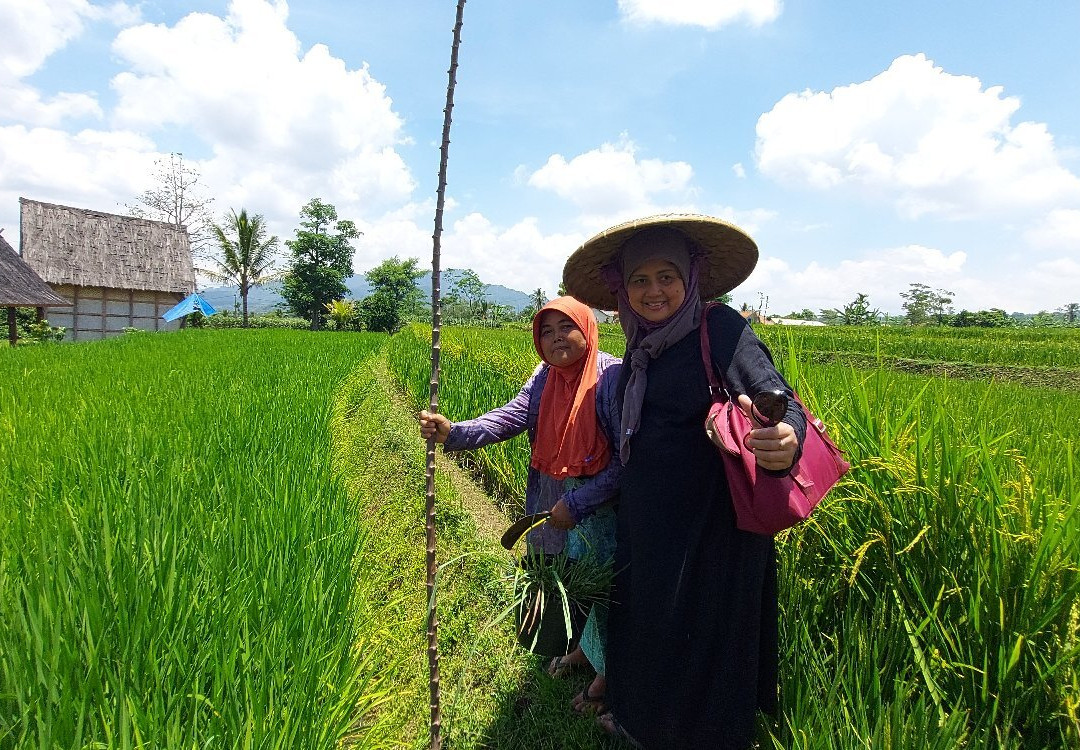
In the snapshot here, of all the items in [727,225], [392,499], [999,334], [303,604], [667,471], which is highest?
[999,334]

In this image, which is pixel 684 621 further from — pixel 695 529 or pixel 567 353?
pixel 567 353

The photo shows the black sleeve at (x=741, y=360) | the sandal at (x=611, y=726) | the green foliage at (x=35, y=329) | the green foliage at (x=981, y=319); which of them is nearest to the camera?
the black sleeve at (x=741, y=360)

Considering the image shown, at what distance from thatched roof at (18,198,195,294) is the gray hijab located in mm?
21177

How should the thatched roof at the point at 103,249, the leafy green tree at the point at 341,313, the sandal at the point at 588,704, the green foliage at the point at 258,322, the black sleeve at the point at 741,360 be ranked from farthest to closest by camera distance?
the green foliage at the point at 258,322 → the leafy green tree at the point at 341,313 → the thatched roof at the point at 103,249 → the sandal at the point at 588,704 → the black sleeve at the point at 741,360

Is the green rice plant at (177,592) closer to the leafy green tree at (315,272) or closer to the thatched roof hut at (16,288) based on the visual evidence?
the thatched roof hut at (16,288)

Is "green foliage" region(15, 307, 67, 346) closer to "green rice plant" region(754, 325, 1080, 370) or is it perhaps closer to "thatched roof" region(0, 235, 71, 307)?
"thatched roof" region(0, 235, 71, 307)

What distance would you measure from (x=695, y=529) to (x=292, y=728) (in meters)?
0.93

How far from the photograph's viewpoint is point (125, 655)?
1.02 meters

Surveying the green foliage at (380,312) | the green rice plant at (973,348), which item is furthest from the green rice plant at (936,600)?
the green foliage at (380,312)

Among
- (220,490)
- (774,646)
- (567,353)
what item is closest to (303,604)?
(220,490)

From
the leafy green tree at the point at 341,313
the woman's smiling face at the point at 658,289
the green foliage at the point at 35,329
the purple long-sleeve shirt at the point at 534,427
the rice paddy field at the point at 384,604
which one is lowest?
the rice paddy field at the point at 384,604

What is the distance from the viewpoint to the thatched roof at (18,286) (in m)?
11.2

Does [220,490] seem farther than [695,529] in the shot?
Yes

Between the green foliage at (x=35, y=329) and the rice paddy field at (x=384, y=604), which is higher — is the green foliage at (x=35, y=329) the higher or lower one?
the higher one
